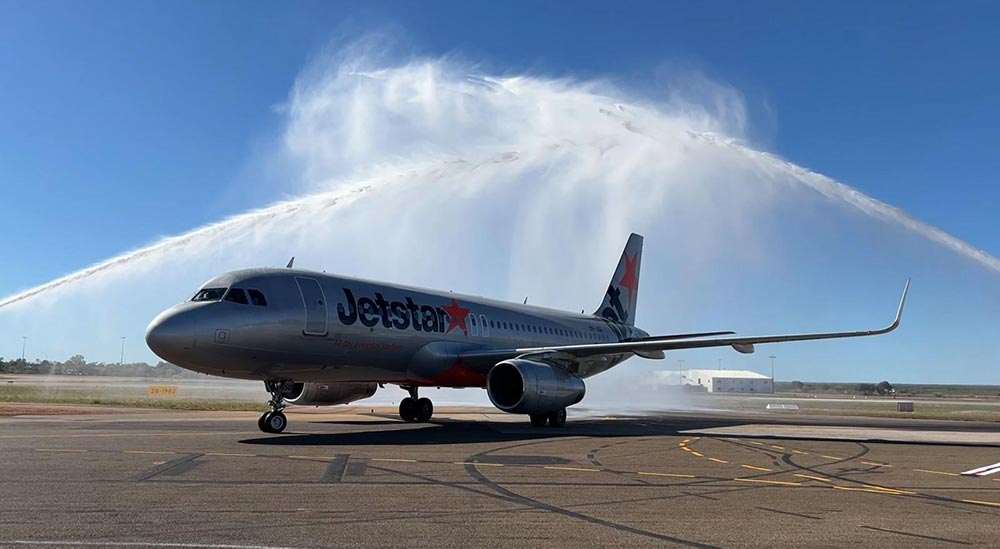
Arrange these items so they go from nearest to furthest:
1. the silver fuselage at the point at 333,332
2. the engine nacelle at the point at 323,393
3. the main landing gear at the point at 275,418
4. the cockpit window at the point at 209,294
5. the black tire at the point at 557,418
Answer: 1. the silver fuselage at the point at 333,332
2. the main landing gear at the point at 275,418
3. the cockpit window at the point at 209,294
4. the black tire at the point at 557,418
5. the engine nacelle at the point at 323,393

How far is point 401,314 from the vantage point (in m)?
23.1

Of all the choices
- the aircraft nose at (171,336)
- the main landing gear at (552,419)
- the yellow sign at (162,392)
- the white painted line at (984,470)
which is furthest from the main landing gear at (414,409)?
the yellow sign at (162,392)

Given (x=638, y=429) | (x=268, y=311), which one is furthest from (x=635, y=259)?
(x=268, y=311)

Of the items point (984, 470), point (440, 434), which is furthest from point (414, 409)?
point (984, 470)

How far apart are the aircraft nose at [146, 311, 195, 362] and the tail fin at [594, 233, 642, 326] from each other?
919 inches

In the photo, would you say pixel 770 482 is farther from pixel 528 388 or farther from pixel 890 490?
pixel 528 388

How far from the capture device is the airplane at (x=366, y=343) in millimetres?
18047

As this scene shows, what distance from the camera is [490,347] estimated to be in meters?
26.6

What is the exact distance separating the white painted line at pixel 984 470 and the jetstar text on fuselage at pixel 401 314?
14732 millimetres

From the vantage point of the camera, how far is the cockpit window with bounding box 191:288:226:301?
61.0 feet

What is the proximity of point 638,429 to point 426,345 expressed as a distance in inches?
275

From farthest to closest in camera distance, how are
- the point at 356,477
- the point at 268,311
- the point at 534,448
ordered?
1. the point at 268,311
2. the point at 534,448
3. the point at 356,477

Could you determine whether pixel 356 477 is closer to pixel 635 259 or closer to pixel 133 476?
pixel 133 476

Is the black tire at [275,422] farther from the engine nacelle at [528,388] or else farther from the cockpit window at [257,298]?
the engine nacelle at [528,388]
